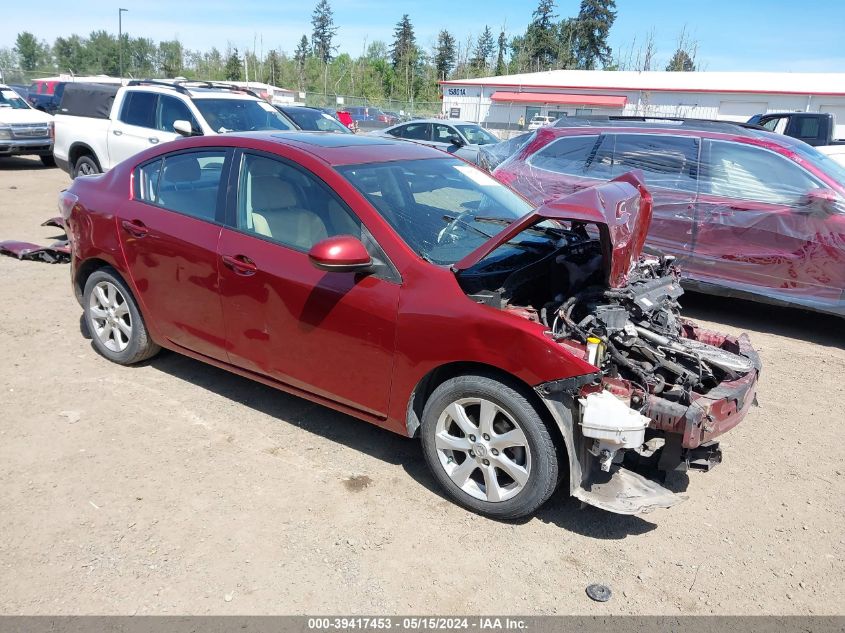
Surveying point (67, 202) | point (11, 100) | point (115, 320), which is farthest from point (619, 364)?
point (11, 100)

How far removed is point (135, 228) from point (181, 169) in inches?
19.6

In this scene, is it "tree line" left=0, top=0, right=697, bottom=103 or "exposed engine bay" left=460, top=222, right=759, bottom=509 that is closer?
"exposed engine bay" left=460, top=222, right=759, bottom=509

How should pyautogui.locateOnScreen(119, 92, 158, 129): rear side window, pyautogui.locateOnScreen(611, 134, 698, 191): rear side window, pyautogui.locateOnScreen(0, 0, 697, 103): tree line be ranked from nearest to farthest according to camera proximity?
pyautogui.locateOnScreen(611, 134, 698, 191): rear side window < pyautogui.locateOnScreen(119, 92, 158, 129): rear side window < pyautogui.locateOnScreen(0, 0, 697, 103): tree line

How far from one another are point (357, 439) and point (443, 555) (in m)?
1.19

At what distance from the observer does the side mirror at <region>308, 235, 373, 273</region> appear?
3.23 meters

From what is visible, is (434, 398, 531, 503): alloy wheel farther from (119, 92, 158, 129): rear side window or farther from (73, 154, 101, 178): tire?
(73, 154, 101, 178): tire

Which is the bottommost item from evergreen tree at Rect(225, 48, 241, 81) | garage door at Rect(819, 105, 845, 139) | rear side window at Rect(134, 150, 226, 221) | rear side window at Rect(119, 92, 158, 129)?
rear side window at Rect(134, 150, 226, 221)

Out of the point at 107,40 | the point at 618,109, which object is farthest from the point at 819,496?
the point at 107,40

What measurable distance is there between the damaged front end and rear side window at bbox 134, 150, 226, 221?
71.1 inches

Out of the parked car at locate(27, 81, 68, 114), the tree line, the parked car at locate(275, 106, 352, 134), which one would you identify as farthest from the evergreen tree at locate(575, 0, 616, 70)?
the parked car at locate(275, 106, 352, 134)

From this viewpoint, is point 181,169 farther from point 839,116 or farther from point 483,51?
point 483,51

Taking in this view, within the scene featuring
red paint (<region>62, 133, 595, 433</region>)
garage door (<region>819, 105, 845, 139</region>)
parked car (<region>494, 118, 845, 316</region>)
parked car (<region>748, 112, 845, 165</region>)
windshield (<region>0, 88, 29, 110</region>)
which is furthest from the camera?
garage door (<region>819, 105, 845, 139</region>)

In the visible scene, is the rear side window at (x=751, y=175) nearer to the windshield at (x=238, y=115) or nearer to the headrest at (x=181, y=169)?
the headrest at (x=181, y=169)

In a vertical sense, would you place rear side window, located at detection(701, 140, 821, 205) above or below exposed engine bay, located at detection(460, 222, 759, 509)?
above
